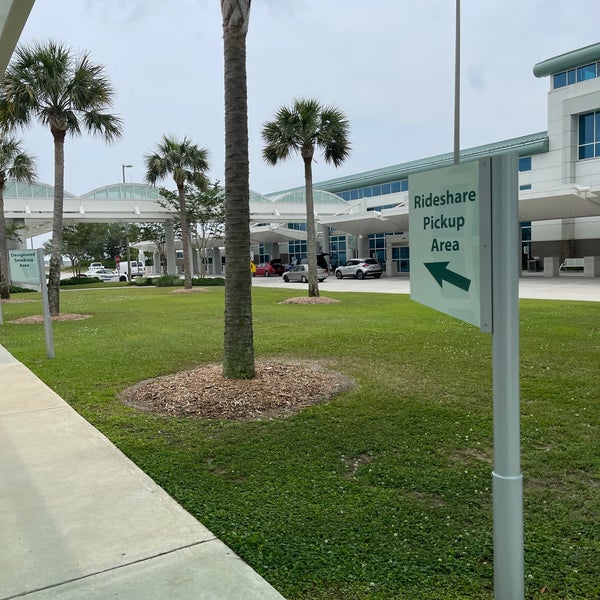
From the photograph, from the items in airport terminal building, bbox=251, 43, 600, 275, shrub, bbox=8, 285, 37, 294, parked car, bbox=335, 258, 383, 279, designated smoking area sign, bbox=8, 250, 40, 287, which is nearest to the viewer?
designated smoking area sign, bbox=8, 250, 40, 287

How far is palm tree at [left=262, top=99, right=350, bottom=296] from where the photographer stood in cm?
2109

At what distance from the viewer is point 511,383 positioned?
2355 millimetres

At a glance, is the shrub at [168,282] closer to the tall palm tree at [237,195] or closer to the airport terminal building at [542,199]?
the airport terminal building at [542,199]

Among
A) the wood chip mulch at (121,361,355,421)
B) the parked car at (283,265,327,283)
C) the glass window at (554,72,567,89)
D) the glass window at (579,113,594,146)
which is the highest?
the glass window at (554,72,567,89)

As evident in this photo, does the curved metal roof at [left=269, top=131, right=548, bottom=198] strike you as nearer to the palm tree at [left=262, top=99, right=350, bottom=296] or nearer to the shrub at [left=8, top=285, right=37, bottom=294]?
the palm tree at [left=262, top=99, right=350, bottom=296]

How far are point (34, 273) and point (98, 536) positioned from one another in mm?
9504

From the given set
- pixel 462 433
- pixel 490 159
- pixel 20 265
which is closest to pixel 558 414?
pixel 462 433

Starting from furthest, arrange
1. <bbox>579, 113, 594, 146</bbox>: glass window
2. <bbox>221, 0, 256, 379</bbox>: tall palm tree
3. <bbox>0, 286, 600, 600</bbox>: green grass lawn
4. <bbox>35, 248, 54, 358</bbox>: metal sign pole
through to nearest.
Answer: <bbox>579, 113, 594, 146</bbox>: glass window < <bbox>35, 248, 54, 358</bbox>: metal sign pole < <bbox>221, 0, 256, 379</bbox>: tall palm tree < <bbox>0, 286, 600, 600</bbox>: green grass lawn

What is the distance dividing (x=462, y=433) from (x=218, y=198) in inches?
1512

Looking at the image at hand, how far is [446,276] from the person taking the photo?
2600mm

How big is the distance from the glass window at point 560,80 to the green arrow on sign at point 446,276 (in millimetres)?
41218

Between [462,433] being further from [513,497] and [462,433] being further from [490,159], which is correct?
[490,159]

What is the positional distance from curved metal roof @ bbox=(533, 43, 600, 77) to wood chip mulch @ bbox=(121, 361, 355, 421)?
1441 inches

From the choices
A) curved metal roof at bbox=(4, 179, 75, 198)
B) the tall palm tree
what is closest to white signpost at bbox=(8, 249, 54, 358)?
the tall palm tree
